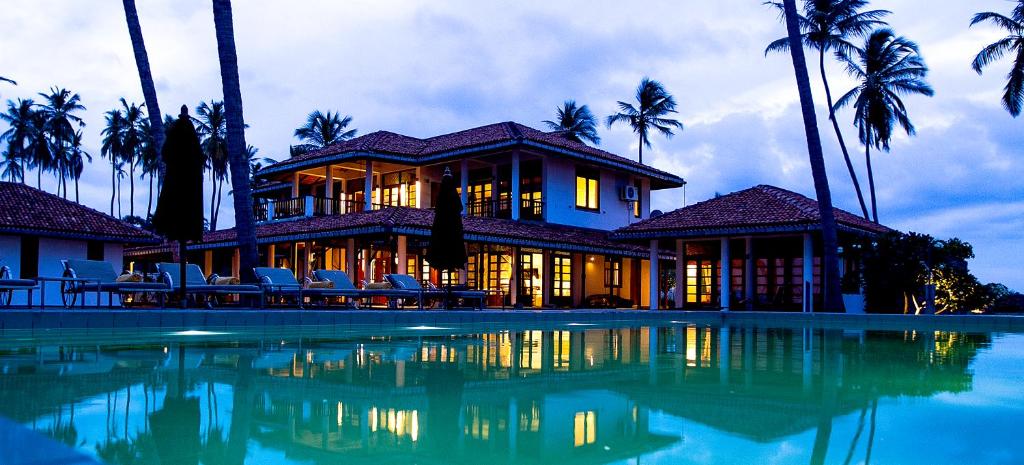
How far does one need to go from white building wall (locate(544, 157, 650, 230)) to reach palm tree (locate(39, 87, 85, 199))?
44.5m

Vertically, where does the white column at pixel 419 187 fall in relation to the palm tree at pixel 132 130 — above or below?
below

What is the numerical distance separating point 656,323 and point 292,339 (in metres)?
9.35

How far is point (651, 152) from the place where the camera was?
4488 cm

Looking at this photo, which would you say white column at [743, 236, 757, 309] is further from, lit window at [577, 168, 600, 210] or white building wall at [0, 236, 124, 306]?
white building wall at [0, 236, 124, 306]

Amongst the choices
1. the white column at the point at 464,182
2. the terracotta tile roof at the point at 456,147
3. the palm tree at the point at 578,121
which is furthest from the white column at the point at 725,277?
the palm tree at the point at 578,121

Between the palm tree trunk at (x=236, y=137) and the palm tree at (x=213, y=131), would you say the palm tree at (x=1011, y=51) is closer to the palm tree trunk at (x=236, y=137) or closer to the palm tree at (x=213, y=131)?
the palm tree trunk at (x=236, y=137)

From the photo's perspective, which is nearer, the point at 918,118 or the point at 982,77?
the point at 982,77

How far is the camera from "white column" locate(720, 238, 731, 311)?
23.4m

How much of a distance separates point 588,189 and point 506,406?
24.6 m

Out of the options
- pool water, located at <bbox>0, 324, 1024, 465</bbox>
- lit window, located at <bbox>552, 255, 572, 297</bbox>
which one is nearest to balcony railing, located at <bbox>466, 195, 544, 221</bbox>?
lit window, located at <bbox>552, 255, 572, 297</bbox>

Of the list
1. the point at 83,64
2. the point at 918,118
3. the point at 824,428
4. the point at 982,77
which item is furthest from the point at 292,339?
the point at 918,118

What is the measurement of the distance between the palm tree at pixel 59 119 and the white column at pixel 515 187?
4428 centimetres

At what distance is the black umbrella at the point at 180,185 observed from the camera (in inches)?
558

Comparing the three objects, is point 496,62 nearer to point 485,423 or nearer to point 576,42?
point 576,42
